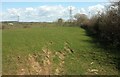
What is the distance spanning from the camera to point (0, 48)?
27.9 m

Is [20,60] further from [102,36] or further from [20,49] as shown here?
[102,36]

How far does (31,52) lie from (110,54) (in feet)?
25.6

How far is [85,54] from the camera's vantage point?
2912cm

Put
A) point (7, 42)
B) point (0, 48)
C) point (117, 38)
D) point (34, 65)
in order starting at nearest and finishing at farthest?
point (34, 65)
point (0, 48)
point (7, 42)
point (117, 38)

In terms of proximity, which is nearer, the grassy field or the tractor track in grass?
the tractor track in grass

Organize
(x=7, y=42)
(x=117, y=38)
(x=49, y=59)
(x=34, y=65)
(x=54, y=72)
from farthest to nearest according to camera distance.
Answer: (x=117, y=38), (x=7, y=42), (x=49, y=59), (x=34, y=65), (x=54, y=72)

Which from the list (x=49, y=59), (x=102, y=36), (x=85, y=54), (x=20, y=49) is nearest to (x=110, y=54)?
(x=85, y=54)

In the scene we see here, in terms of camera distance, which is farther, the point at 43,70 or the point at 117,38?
the point at 117,38

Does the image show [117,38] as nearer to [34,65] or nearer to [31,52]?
[31,52]

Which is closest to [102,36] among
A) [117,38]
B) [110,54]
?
[117,38]

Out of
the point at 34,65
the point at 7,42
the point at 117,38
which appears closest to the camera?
the point at 34,65

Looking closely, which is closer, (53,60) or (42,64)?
(42,64)

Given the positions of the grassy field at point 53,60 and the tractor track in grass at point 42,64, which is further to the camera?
the grassy field at point 53,60

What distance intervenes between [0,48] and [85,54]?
8219mm
